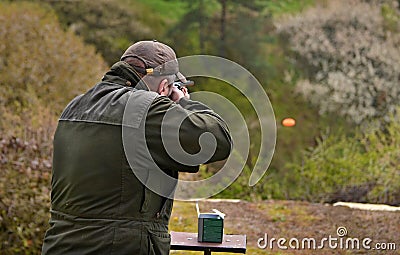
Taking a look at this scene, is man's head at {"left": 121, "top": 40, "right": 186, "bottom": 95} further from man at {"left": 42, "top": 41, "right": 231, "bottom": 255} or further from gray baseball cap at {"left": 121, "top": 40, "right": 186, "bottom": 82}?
man at {"left": 42, "top": 41, "right": 231, "bottom": 255}

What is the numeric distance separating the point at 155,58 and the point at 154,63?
2cm

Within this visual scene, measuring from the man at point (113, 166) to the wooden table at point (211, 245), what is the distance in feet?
2.95

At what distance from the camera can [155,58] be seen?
312cm

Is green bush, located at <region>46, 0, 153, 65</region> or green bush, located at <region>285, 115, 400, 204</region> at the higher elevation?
green bush, located at <region>46, 0, 153, 65</region>

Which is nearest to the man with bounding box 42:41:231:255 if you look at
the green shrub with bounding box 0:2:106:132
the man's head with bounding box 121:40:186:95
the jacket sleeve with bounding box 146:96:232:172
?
the jacket sleeve with bounding box 146:96:232:172

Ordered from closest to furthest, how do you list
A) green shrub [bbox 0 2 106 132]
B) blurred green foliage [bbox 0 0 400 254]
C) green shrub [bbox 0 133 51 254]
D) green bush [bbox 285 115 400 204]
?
green shrub [bbox 0 133 51 254]
blurred green foliage [bbox 0 0 400 254]
green bush [bbox 285 115 400 204]
green shrub [bbox 0 2 106 132]

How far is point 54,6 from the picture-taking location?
53.2 feet

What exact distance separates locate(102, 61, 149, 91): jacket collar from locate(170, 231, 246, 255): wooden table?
1182 mm

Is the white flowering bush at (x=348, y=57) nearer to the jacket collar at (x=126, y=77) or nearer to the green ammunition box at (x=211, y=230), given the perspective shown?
the green ammunition box at (x=211, y=230)

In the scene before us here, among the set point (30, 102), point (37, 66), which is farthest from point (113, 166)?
point (37, 66)

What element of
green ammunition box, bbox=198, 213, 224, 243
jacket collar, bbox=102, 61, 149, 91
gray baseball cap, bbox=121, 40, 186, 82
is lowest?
green ammunition box, bbox=198, 213, 224, 243

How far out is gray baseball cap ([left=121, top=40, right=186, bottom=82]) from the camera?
312cm

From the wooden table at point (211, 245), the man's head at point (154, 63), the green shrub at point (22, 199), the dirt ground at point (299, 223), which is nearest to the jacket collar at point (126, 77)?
the man's head at point (154, 63)

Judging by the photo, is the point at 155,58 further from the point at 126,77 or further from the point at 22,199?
the point at 22,199
